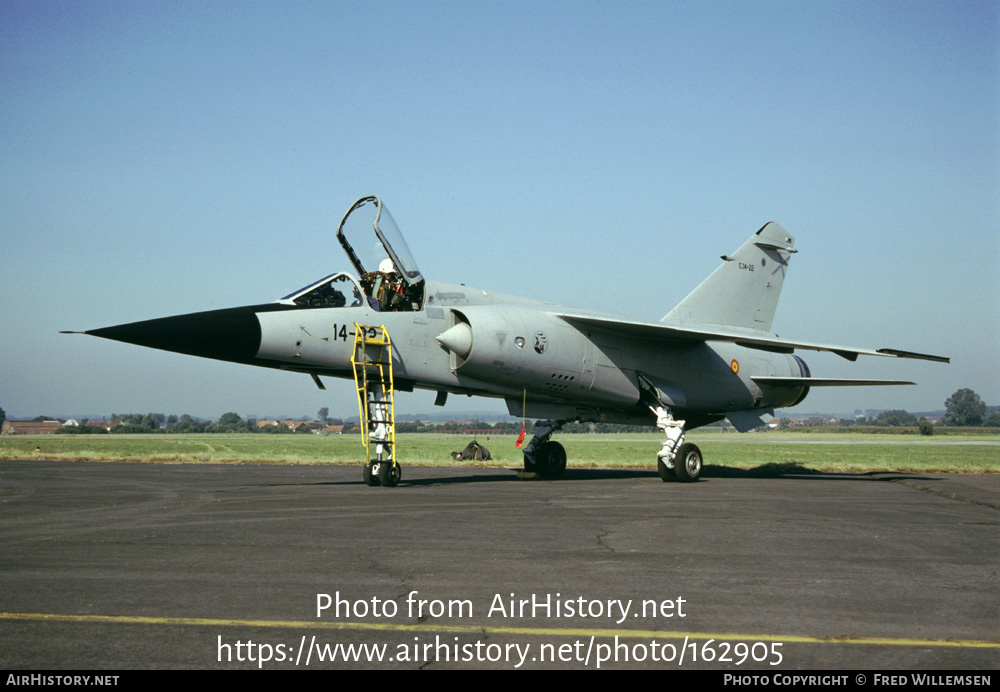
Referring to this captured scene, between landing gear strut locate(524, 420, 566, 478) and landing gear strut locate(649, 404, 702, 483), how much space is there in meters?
2.31

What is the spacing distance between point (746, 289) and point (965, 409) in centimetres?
12521

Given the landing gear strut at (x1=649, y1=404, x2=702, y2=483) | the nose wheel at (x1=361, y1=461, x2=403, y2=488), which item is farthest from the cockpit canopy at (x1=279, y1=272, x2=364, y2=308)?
the landing gear strut at (x1=649, y1=404, x2=702, y2=483)

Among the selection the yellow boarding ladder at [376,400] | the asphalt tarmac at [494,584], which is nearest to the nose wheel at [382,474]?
the yellow boarding ladder at [376,400]

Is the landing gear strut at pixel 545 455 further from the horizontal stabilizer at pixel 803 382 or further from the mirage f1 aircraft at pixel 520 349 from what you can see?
the horizontal stabilizer at pixel 803 382

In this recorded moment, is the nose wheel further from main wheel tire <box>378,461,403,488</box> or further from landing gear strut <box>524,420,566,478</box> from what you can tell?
landing gear strut <box>524,420,566,478</box>

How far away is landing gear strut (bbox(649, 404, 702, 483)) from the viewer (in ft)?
54.8

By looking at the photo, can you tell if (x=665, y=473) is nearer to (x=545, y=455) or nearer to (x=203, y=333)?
(x=545, y=455)

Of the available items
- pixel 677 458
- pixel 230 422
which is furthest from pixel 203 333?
pixel 230 422

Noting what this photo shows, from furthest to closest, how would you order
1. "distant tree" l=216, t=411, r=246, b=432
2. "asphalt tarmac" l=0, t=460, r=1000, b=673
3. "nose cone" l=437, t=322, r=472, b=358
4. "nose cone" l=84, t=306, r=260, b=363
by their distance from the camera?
"distant tree" l=216, t=411, r=246, b=432, "nose cone" l=437, t=322, r=472, b=358, "nose cone" l=84, t=306, r=260, b=363, "asphalt tarmac" l=0, t=460, r=1000, b=673

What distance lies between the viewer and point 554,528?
880 centimetres

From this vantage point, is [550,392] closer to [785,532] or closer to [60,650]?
Result: [785,532]

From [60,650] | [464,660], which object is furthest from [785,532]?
[60,650]

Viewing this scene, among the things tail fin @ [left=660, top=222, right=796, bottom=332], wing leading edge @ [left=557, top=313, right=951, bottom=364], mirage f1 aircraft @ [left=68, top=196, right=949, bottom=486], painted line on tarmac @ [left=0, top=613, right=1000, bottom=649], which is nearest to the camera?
painted line on tarmac @ [left=0, top=613, right=1000, bottom=649]

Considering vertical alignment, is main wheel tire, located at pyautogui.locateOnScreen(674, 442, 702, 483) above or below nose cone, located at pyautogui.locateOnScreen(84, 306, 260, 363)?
below
